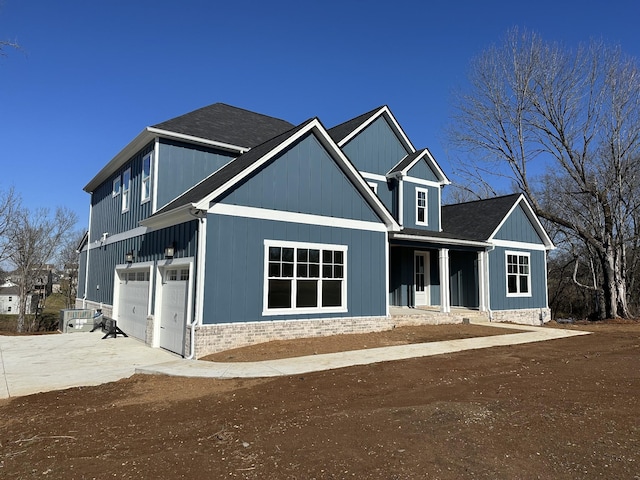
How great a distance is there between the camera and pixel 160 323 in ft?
41.3

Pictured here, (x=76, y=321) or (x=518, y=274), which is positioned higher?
(x=518, y=274)

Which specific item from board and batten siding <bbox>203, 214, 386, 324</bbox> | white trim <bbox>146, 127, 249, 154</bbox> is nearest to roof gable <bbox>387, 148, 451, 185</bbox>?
board and batten siding <bbox>203, 214, 386, 324</bbox>

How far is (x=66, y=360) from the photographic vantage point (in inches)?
417

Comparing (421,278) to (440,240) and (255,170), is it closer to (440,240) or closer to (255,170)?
(440,240)

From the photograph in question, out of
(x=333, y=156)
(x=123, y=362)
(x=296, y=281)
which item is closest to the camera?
(x=123, y=362)

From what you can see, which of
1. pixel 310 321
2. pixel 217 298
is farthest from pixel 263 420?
pixel 310 321

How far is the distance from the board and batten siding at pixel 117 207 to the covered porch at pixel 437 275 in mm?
9543

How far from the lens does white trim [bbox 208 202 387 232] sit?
11.0 m

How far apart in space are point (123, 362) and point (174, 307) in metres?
1.95

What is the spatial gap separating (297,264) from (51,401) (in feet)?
21.7

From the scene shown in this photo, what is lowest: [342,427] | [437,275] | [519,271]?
[342,427]

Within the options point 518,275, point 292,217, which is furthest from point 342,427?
point 518,275

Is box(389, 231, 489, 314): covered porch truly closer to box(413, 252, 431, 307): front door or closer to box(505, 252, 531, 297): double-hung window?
box(413, 252, 431, 307): front door

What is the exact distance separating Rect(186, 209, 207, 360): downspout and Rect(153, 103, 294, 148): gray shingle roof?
448 cm
